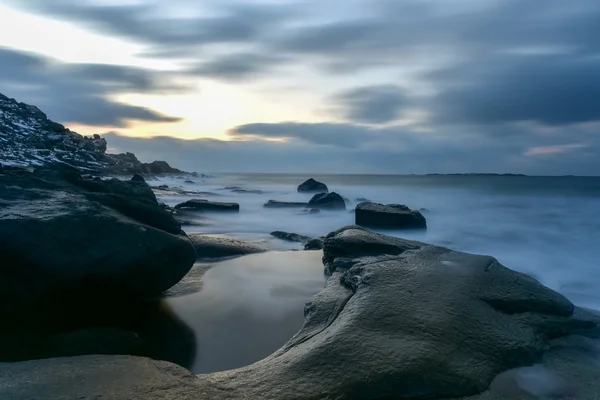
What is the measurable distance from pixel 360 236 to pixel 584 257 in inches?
332

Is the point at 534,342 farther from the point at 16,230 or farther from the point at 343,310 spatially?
the point at 16,230

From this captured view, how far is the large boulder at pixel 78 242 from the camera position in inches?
191

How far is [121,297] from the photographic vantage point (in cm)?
587

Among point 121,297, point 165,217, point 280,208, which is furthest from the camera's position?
point 280,208

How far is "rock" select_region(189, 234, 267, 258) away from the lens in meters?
9.19

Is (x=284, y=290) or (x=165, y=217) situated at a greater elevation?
(x=165, y=217)

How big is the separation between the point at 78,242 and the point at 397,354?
391cm

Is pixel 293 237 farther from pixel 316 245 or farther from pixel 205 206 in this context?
pixel 205 206

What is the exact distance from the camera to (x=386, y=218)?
15422mm

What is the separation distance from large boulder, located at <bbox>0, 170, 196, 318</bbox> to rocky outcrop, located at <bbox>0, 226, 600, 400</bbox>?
178 centimetres

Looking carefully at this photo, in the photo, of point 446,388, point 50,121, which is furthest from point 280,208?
point 50,121

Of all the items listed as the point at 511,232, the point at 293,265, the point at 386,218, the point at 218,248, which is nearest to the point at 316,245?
the point at 293,265

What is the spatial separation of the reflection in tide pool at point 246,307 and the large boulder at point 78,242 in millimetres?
770

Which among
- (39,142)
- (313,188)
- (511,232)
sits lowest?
(511,232)
